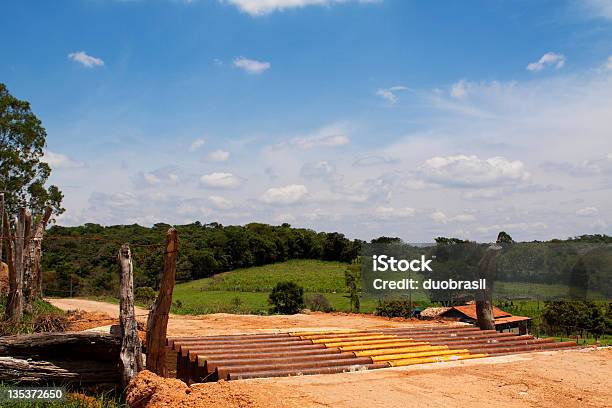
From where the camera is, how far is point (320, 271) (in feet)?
162

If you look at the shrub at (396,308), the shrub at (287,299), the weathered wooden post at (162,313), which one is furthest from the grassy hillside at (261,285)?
the weathered wooden post at (162,313)

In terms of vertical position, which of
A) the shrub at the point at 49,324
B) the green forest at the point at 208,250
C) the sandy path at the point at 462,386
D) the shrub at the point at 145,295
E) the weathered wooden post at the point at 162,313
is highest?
the green forest at the point at 208,250

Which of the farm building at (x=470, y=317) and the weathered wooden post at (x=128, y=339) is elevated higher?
the weathered wooden post at (x=128, y=339)

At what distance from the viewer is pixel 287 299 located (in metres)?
27.1

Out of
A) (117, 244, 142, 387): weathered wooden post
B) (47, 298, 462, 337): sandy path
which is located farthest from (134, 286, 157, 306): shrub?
(117, 244, 142, 387): weathered wooden post

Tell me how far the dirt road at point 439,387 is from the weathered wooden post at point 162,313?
48 centimetres

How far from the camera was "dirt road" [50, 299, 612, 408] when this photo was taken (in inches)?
251

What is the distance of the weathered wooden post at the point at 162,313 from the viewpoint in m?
6.72

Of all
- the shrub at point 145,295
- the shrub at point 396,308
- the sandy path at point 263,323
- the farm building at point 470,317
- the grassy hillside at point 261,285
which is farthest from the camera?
the grassy hillside at point 261,285

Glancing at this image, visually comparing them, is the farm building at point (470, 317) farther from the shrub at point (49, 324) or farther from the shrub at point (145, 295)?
the shrub at point (49, 324)

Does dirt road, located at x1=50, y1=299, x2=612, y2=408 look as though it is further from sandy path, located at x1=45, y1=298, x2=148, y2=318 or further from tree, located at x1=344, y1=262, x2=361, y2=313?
tree, located at x1=344, y1=262, x2=361, y2=313

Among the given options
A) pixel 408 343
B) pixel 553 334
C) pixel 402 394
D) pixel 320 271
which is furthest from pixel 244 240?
pixel 402 394

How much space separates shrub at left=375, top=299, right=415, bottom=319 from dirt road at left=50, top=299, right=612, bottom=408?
42.7 ft

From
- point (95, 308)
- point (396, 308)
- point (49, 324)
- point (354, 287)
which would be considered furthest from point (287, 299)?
point (49, 324)
